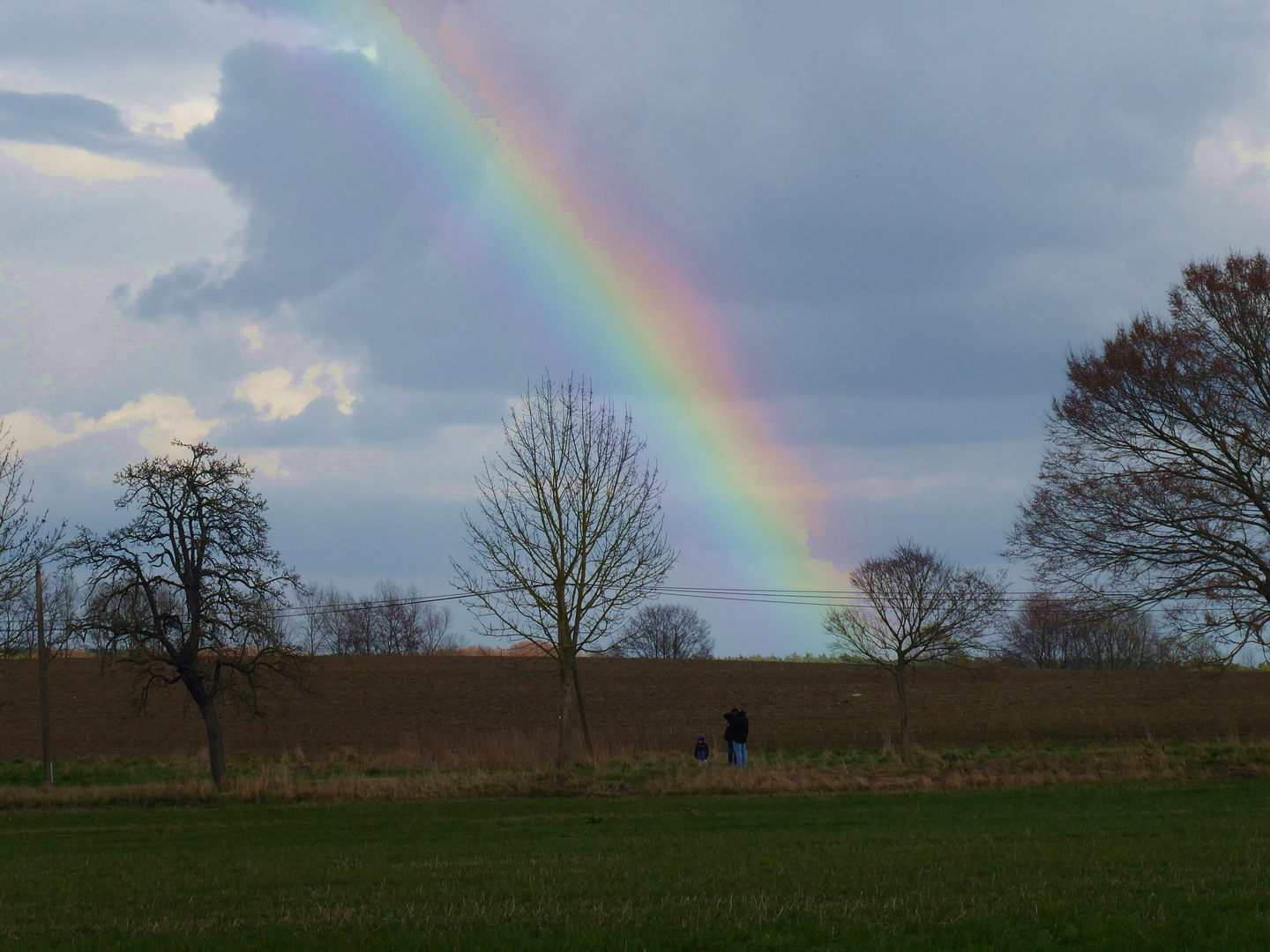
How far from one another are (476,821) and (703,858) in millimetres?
6961

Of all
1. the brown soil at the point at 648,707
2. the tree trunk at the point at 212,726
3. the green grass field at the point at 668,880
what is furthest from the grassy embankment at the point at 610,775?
the brown soil at the point at 648,707

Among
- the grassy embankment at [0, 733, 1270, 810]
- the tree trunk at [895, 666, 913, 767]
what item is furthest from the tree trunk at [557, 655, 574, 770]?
the tree trunk at [895, 666, 913, 767]

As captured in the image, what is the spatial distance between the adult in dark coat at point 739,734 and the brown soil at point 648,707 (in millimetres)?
4564

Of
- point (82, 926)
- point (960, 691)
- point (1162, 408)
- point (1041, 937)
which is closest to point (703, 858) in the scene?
point (1041, 937)

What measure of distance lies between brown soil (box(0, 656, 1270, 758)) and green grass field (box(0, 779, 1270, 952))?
59.3 feet

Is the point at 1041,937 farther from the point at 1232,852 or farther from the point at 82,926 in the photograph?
the point at 82,926

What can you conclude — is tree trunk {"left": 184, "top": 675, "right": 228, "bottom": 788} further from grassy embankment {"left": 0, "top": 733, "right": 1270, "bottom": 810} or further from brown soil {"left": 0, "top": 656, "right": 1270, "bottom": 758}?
brown soil {"left": 0, "top": 656, "right": 1270, "bottom": 758}

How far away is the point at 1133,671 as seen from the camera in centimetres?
5997

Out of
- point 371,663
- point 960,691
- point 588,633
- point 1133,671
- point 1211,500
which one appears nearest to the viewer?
point 1211,500

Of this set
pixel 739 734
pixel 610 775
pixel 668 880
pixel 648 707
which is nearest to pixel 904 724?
pixel 739 734

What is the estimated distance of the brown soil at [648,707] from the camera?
4128 centimetres

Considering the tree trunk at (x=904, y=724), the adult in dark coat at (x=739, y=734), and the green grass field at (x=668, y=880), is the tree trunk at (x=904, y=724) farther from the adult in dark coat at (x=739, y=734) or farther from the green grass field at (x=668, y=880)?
the green grass field at (x=668, y=880)

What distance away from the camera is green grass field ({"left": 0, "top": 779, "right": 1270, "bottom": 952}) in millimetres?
7230

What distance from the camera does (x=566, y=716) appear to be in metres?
27.6
